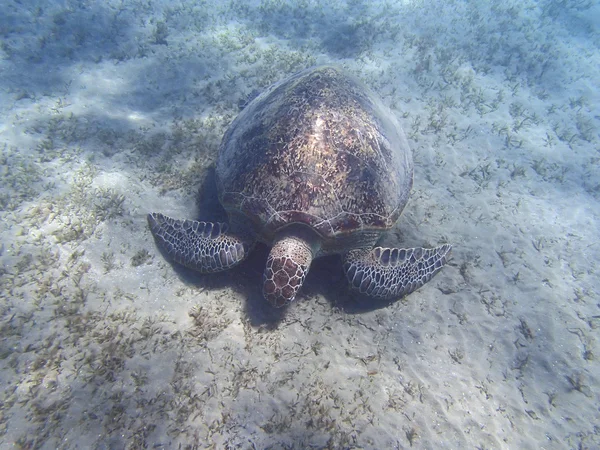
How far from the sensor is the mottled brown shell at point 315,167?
3.55 m

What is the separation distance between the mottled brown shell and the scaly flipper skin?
1.21 feet

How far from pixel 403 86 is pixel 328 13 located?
159 inches

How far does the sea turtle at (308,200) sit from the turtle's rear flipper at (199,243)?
0.01 meters

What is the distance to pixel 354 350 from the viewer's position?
3.50 metres

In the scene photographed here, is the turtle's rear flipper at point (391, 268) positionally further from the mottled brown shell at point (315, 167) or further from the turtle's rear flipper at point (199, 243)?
the turtle's rear flipper at point (199, 243)

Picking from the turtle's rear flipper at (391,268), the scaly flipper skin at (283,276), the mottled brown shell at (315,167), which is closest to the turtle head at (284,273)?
the scaly flipper skin at (283,276)

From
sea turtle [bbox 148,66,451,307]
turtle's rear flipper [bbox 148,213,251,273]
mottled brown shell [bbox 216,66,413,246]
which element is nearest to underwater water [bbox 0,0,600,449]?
turtle's rear flipper [bbox 148,213,251,273]

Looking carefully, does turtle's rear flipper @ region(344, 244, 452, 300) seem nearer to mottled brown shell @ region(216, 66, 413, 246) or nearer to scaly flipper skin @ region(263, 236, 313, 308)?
mottled brown shell @ region(216, 66, 413, 246)

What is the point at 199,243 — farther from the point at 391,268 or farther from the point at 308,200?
the point at 391,268

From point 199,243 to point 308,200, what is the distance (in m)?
1.47

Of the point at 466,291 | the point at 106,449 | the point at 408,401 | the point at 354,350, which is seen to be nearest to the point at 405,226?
the point at 466,291

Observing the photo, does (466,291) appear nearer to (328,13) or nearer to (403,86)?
(403,86)

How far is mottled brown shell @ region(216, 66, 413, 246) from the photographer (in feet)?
11.7

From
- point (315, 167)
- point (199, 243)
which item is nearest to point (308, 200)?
point (315, 167)
